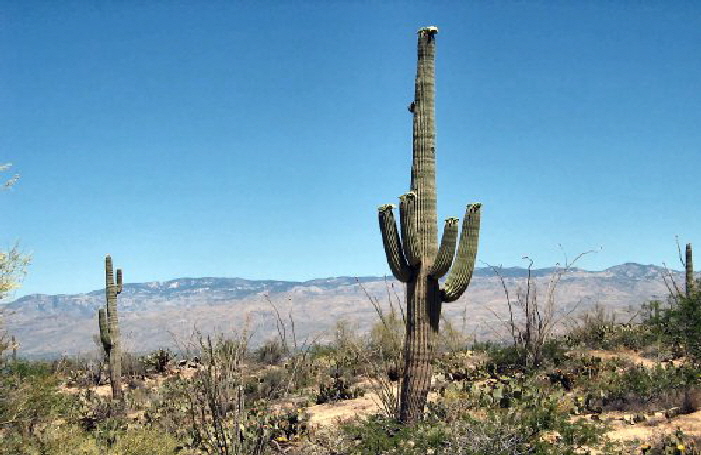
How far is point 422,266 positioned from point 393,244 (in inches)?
21.6

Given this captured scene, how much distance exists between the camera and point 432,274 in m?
10.6

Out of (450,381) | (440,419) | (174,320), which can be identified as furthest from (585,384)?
(174,320)

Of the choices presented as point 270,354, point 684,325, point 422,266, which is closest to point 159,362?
point 270,354

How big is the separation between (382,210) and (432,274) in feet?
4.01

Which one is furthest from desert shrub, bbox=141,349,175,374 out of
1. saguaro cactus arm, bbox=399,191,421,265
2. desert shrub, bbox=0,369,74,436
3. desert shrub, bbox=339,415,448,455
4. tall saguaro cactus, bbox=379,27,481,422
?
saguaro cactus arm, bbox=399,191,421,265

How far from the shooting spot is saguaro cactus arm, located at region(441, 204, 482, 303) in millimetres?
10492

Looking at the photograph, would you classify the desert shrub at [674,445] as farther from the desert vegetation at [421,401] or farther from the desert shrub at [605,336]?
the desert shrub at [605,336]

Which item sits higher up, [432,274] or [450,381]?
[432,274]

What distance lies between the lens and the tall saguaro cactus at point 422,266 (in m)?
10.5

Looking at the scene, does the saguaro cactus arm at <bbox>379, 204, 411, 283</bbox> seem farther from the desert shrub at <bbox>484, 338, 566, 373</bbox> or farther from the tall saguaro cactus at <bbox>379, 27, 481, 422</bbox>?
the desert shrub at <bbox>484, 338, 566, 373</bbox>

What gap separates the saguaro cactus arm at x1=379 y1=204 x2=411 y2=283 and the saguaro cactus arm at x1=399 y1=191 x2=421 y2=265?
0.14 metres

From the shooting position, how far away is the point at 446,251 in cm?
1046

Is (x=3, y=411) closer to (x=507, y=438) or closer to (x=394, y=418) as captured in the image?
(x=394, y=418)

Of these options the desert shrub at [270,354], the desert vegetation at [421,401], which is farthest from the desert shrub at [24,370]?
the desert shrub at [270,354]
